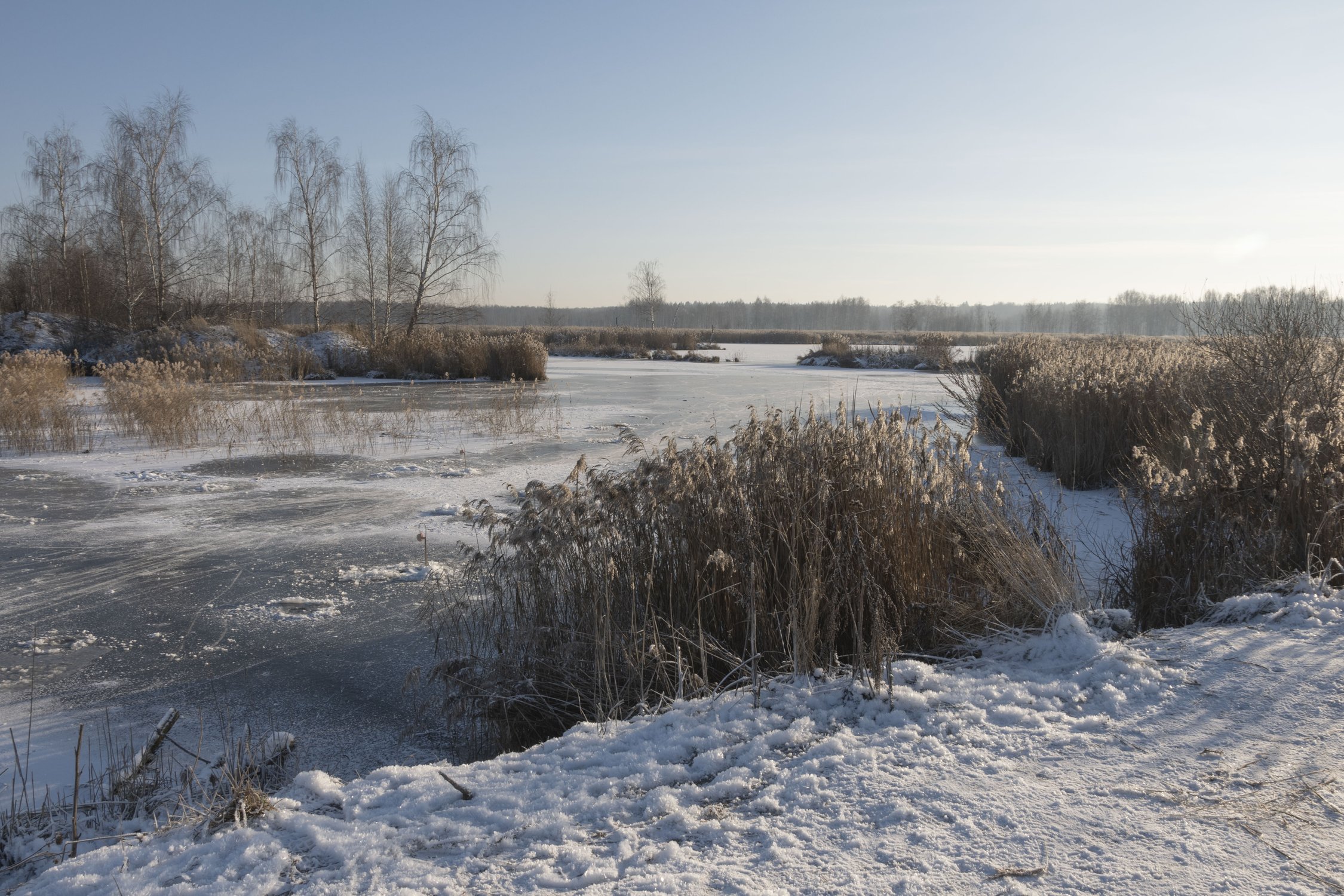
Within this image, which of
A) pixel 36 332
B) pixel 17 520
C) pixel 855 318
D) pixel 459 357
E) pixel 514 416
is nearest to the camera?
pixel 17 520

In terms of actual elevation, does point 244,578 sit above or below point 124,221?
below

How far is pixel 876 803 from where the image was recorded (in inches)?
91.8

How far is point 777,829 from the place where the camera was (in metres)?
2.22

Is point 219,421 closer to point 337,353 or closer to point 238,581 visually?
point 238,581

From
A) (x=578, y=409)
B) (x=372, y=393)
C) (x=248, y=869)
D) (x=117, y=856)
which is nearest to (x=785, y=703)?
(x=248, y=869)

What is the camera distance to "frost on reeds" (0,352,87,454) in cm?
1041

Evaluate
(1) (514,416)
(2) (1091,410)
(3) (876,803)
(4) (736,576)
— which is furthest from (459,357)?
(3) (876,803)

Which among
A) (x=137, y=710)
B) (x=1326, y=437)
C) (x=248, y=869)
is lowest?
(x=137, y=710)

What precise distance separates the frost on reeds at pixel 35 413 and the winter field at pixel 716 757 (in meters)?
5.93

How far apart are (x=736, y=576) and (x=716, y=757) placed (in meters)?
1.15

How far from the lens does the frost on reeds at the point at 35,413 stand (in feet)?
34.1

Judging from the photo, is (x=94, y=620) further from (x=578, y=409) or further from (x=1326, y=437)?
(x=578, y=409)

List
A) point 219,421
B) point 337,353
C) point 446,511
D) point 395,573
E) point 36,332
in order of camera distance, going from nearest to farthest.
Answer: point 395,573
point 446,511
point 219,421
point 36,332
point 337,353

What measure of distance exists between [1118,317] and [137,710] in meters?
157
